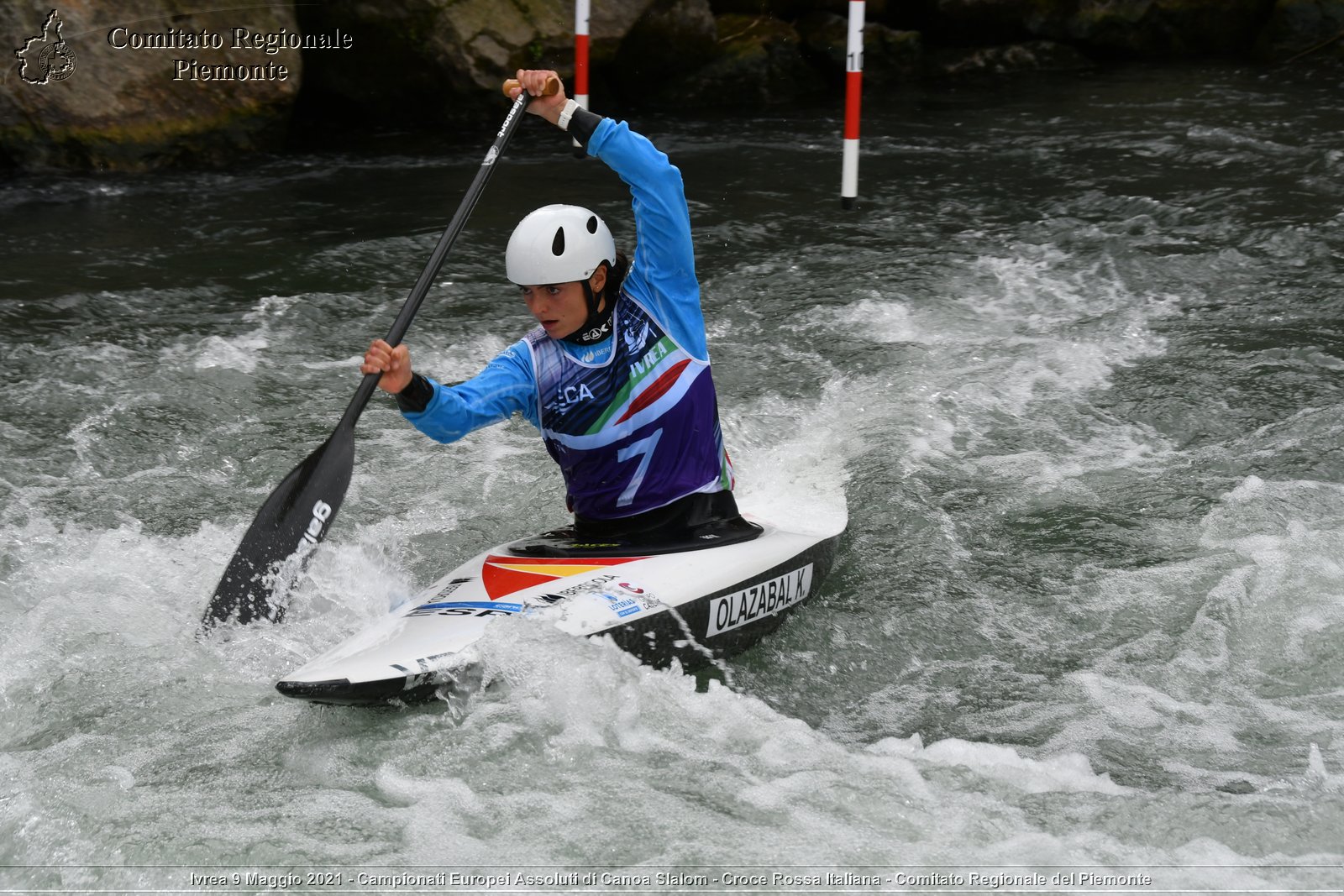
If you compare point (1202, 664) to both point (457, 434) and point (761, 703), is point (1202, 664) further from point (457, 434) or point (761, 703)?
point (457, 434)

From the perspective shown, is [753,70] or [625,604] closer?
[625,604]

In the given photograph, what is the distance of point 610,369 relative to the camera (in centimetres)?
383

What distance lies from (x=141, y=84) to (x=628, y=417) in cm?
703

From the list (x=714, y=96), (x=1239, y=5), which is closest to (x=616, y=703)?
(x=714, y=96)

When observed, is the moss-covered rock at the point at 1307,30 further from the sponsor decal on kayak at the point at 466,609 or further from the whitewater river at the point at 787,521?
the sponsor decal on kayak at the point at 466,609

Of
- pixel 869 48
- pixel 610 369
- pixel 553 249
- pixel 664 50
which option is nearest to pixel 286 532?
pixel 610 369

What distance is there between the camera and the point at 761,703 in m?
3.72

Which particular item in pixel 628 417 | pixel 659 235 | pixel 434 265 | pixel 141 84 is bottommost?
pixel 628 417

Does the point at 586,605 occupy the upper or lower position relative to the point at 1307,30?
lower

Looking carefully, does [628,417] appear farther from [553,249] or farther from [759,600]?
[759,600]

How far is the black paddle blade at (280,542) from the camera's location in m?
3.87

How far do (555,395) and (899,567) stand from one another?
5.05 ft

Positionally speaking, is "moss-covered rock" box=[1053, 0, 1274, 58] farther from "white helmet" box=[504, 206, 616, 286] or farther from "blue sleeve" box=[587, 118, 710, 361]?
"white helmet" box=[504, 206, 616, 286]
